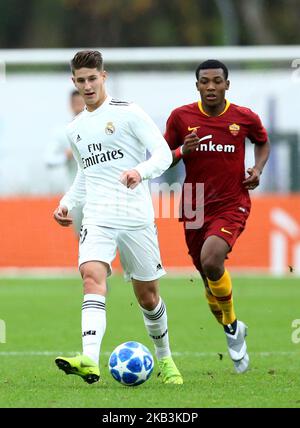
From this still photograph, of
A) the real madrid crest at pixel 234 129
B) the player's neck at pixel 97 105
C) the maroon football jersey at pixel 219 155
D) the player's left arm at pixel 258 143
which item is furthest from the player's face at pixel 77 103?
the player's neck at pixel 97 105

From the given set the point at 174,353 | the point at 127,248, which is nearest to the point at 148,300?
the point at 127,248

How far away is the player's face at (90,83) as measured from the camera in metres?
8.27

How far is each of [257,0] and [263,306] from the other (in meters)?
29.3

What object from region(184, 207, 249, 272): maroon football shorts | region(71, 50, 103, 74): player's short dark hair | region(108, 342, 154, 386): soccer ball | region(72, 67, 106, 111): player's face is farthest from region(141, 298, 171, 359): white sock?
region(71, 50, 103, 74): player's short dark hair

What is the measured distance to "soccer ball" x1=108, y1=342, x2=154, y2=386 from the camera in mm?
8180

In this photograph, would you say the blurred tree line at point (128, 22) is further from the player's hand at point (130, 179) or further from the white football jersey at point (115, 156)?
the player's hand at point (130, 179)

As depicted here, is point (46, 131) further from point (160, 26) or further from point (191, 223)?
point (160, 26)

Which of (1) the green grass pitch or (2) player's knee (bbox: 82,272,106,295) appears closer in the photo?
(1) the green grass pitch

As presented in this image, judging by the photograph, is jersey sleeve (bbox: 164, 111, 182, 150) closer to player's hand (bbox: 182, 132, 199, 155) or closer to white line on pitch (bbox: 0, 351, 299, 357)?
player's hand (bbox: 182, 132, 199, 155)

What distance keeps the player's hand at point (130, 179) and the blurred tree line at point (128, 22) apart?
3576 cm

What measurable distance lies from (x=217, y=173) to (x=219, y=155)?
0.47 ft

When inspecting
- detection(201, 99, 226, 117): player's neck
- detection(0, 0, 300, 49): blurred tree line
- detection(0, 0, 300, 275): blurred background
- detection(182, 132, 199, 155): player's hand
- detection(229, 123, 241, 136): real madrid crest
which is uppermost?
detection(0, 0, 300, 49): blurred tree line

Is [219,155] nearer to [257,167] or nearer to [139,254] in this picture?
[257,167]

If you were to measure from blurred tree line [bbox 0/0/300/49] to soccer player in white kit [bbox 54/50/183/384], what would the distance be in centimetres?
3510
